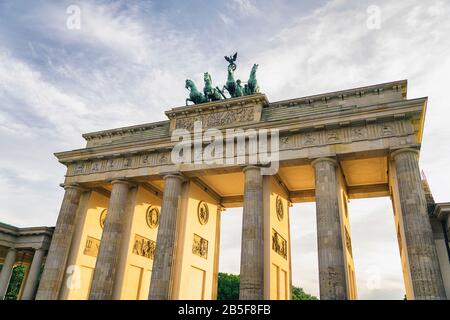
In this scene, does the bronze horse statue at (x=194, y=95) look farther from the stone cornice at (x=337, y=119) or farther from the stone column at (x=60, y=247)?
the stone column at (x=60, y=247)

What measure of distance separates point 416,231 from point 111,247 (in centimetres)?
1723

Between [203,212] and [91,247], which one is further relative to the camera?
[91,247]

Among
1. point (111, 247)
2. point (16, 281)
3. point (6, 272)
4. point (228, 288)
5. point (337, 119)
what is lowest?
Answer: point (6, 272)

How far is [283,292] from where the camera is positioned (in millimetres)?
21953

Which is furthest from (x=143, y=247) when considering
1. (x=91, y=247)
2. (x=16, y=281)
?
(x=16, y=281)

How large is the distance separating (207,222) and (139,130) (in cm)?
851

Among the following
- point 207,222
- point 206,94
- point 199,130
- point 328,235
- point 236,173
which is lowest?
point 328,235

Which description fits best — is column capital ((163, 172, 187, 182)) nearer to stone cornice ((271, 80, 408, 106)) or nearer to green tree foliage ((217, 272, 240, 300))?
stone cornice ((271, 80, 408, 106))

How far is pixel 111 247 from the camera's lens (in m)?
22.2

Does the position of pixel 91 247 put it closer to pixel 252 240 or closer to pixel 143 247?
pixel 143 247

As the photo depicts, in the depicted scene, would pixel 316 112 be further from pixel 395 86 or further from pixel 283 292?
pixel 283 292

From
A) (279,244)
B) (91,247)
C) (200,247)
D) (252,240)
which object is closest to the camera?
(252,240)

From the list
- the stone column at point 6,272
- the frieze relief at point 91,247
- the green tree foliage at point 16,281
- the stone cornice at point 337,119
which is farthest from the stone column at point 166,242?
the green tree foliage at point 16,281
